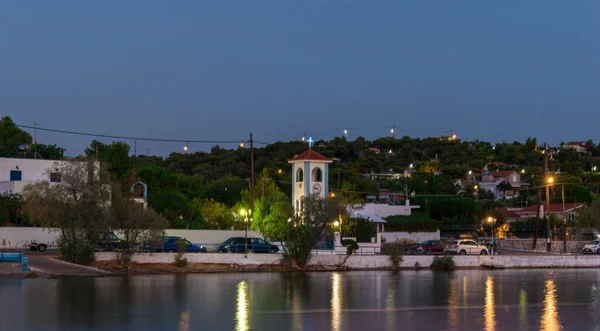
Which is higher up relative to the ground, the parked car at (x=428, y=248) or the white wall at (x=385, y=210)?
the white wall at (x=385, y=210)

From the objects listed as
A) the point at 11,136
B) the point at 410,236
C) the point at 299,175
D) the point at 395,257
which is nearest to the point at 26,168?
the point at 299,175

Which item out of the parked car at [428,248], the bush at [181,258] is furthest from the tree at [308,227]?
the parked car at [428,248]

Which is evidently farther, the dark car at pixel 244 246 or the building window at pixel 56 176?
the dark car at pixel 244 246

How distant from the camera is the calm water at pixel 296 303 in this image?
101 feet

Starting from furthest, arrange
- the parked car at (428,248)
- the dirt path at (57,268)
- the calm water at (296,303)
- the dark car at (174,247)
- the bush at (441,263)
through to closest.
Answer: the parked car at (428,248), the bush at (441,263), the dark car at (174,247), the dirt path at (57,268), the calm water at (296,303)

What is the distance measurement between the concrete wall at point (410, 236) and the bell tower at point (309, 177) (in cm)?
1260

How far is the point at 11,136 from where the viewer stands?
93.4 metres

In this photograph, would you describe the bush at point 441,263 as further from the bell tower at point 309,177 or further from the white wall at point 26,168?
the white wall at point 26,168

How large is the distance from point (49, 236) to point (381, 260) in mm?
24677

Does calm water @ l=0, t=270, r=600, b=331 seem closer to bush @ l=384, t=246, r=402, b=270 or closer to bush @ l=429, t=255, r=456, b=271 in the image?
bush @ l=384, t=246, r=402, b=270

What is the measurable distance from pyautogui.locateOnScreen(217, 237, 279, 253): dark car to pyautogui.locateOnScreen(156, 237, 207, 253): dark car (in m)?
1.50

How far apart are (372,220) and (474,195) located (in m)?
38.5

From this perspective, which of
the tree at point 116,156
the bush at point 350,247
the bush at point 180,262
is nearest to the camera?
the bush at point 180,262

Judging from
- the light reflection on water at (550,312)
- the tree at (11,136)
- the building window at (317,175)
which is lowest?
the light reflection on water at (550,312)
